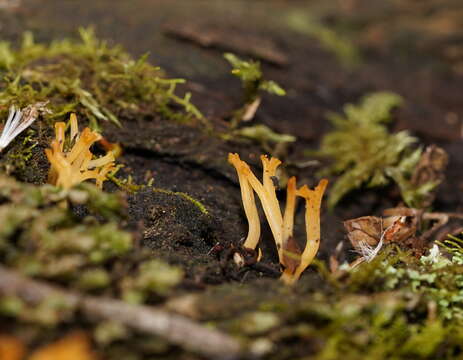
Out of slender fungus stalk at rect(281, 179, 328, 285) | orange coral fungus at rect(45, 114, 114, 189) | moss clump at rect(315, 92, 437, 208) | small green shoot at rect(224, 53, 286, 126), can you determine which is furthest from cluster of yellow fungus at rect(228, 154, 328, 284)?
moss clump at rect(315, 92, 437, 208)

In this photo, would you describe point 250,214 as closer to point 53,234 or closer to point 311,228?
point 311,228

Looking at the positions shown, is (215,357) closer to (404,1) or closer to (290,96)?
(290,96)

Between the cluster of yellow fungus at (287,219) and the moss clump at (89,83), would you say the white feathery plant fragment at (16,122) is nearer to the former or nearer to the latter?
the moss clump at (89,83)

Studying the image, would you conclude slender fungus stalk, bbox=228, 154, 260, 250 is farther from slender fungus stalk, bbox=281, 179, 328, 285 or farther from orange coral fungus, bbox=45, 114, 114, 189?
orange coral fungus, bbox=45, 114, 114, 189

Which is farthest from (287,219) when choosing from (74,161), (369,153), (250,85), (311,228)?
(369,153)

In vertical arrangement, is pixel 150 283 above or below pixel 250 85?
below

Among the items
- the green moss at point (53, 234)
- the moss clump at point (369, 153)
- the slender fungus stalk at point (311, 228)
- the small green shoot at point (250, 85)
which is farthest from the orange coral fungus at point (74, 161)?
the moss clump at point (369, 153)
